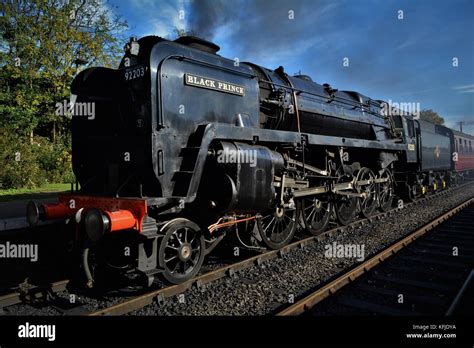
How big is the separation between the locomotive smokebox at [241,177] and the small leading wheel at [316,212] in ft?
6.87

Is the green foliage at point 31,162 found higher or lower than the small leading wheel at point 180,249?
higher

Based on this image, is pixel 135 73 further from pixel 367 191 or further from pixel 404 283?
pixel 367 191

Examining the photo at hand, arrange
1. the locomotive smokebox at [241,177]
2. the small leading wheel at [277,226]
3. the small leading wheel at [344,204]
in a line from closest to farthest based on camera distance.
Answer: the locomotive smokebox at [241,177]
the small leading wheel at [277,226]
the small leading wheel at [344,204]

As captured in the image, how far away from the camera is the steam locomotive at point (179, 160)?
4641 millimetres

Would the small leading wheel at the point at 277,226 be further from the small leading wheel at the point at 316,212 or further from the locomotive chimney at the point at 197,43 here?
the locomotive chimney at the point at 197,43

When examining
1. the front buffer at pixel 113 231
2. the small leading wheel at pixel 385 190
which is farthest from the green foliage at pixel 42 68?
the small leading wheel at pixel 385 190

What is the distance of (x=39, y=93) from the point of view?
53.3 feet

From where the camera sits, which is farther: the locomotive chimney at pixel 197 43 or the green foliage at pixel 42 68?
the green foliage at pixel 42 68

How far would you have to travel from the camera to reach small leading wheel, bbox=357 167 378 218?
9.46 metres

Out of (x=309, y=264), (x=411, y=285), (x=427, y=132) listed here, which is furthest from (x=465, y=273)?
(x=427, y=132)

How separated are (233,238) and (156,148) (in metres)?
2.62

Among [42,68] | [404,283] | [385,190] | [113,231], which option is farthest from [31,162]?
[404,283]

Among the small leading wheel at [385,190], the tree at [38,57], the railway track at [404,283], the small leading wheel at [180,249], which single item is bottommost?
the railway track at [404,283]

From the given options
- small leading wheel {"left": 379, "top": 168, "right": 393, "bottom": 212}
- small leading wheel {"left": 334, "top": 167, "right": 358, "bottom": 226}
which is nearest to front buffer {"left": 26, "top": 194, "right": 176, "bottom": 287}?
small leading wheel {"left": 334, "top": 167, "right": 358, "bottom": 226}
